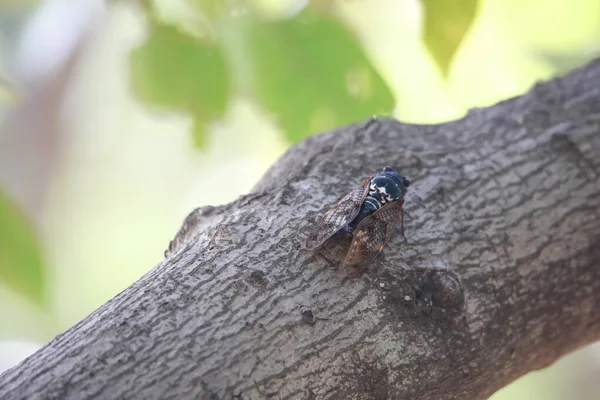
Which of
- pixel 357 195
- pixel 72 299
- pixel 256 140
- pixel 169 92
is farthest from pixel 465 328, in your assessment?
pixel 72 299

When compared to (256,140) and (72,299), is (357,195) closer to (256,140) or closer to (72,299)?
(256,140)

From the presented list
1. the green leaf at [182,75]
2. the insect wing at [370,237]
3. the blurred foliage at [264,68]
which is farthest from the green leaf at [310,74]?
the insect wing at [370,237]

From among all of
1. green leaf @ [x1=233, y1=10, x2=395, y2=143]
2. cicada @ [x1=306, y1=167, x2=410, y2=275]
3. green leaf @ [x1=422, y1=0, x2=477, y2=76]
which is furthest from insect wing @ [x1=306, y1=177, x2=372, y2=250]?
green leaf @ [x1=233, y1=10, x2=395, y2=143]

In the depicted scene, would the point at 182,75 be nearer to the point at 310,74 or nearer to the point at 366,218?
the point at 310,74

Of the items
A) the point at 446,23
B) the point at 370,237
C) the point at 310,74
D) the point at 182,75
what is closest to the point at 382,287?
the point at 370,237

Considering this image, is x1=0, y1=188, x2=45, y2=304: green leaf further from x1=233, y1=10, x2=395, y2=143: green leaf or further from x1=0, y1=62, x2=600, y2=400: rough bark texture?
x1=233, y1=10, x2=395, y2=143: green leaf

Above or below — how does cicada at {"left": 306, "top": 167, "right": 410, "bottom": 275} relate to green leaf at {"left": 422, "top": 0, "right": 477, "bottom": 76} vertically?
below

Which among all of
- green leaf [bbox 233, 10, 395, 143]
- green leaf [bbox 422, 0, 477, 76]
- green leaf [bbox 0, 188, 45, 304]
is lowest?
green leaf [bbox 422, 0, 477, 76]
